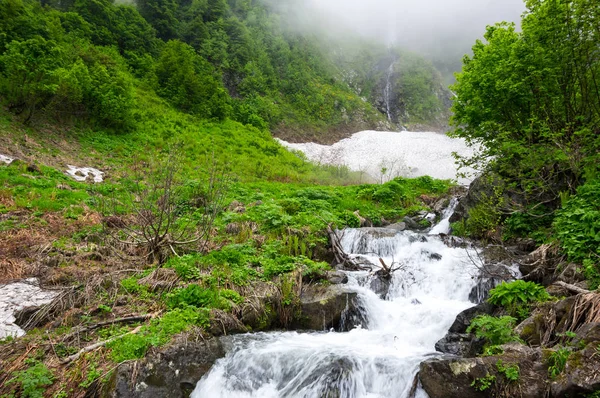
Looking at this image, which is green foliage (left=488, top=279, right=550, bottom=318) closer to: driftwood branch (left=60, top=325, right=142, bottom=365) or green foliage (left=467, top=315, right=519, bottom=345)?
green foliage (left=467, top=315, right=519, bottom=345)

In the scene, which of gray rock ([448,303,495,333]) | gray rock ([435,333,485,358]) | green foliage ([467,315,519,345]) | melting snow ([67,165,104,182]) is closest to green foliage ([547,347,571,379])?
green foliage ([467,315,519,345])

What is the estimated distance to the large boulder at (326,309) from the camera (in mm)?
6742

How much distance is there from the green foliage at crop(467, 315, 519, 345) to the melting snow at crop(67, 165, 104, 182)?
14370mm

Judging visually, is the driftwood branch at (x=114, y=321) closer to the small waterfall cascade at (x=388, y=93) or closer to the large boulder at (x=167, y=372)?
the large boulder at (x=167, y=372)

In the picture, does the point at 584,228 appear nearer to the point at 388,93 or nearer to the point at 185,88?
the point at 185,88

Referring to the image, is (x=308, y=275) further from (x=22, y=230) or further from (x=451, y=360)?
(x=22, y=230)

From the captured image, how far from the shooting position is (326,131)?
40.8 meters

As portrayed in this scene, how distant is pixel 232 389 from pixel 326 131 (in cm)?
3770

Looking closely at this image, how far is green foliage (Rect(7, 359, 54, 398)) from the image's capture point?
4.15 m

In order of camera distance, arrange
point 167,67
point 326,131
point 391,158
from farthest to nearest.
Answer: point 326,131
point 391,158
point 167,67

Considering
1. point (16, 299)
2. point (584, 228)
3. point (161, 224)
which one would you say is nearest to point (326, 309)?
point (161, 224)

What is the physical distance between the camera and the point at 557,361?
4.22 meters

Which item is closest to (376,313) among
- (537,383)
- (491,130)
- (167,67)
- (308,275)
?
(308,275)

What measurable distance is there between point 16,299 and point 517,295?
892cm
